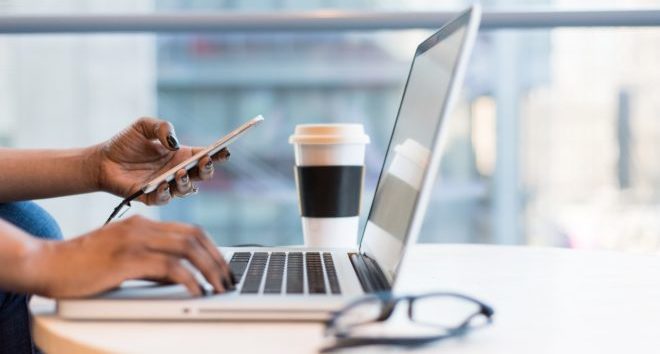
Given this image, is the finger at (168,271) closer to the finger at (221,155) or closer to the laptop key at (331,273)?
the laptop key at (331,273)

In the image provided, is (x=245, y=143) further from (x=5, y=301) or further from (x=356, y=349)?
(x=356, y=349)

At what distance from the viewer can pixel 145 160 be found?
985mm

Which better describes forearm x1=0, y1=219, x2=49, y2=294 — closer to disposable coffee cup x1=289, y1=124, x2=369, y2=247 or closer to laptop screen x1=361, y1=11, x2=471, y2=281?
laptop screen x1=361, y1=11, x2=471, y2=281

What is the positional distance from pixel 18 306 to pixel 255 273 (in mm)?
390

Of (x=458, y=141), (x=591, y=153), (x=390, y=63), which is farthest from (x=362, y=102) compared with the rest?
(x=591, y=153)

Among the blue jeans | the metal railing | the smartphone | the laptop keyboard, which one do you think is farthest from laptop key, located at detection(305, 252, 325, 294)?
the metal railing

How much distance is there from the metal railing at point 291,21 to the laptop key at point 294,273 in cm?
63

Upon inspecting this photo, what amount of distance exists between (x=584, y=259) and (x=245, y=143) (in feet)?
6.09

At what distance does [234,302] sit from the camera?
1.76 ft

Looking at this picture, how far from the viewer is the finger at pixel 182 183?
88cm

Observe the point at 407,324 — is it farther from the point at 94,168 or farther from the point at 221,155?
the point at 94,168

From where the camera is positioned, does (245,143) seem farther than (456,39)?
Yes

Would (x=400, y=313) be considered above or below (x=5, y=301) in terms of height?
above

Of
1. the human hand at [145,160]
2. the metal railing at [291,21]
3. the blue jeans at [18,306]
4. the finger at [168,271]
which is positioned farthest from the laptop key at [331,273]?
the metal railing at [291,21]
